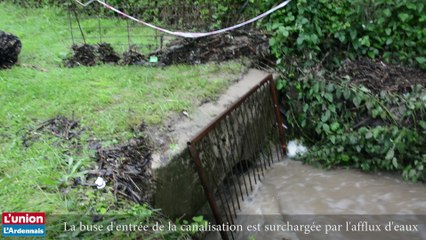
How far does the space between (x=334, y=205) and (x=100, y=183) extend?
8.00 feet

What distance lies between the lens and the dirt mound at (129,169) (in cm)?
313

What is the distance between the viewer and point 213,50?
5824mm

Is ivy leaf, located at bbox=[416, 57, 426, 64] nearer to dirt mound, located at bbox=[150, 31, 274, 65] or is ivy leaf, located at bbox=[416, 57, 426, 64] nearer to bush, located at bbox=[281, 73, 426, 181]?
bush, located at bbox=[281, 73, 426, 181]

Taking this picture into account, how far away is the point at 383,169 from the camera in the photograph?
495cm

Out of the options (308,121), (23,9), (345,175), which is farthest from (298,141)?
(23,9)

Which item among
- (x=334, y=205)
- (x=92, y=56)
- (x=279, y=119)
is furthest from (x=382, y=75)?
(x=92, y=56)

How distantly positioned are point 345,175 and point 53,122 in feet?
10.9

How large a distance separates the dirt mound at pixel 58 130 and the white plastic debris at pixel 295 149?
2.79 m

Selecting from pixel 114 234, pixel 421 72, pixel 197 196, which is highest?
pixel 421 72

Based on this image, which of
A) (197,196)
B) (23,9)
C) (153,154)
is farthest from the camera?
(23,9)

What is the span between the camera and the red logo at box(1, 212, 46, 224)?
2.61m

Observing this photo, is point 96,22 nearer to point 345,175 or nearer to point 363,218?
point 345,175

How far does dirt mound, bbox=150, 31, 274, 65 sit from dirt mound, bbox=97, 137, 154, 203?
2.48 metres

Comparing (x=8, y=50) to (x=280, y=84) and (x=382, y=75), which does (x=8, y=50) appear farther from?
(x=382, y=75)
